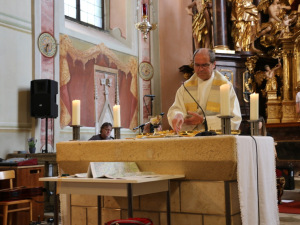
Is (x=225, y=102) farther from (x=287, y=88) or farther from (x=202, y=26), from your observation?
(x=202, y=26)

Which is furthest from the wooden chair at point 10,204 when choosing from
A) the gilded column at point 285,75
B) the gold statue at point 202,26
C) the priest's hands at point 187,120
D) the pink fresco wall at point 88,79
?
the gold statue at point 202,26


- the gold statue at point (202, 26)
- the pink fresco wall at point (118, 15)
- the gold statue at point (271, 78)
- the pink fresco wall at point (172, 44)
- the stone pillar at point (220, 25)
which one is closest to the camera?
the gold statue at point (271, 78)

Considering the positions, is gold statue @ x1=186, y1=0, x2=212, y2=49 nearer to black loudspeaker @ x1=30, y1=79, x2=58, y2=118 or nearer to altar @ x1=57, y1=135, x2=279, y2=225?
black loudspeaker @ x1=30, y1=79, x2=58, y2=118

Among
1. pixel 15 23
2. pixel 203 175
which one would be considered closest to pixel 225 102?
pixel 203 175

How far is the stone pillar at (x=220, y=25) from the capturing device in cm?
1050

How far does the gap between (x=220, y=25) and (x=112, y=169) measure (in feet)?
26.2

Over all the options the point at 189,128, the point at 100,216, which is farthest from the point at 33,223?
the point at 189,128

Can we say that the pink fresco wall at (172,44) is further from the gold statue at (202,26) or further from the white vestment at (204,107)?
the white vestment at (204,107)

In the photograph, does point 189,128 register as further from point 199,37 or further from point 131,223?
point 199,37

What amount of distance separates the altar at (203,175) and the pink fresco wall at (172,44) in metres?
8.73

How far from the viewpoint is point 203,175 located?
→ 318 cm

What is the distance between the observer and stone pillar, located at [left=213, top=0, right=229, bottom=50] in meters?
10.5

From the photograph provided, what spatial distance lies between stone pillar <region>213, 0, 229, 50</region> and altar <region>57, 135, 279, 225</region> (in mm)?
7099

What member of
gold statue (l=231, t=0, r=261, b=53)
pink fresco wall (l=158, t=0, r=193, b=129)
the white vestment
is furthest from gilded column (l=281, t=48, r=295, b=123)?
the white vestment
